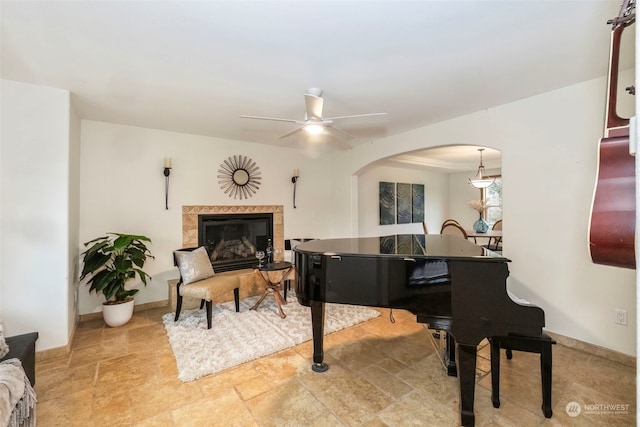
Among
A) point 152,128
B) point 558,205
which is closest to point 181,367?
point 152,128

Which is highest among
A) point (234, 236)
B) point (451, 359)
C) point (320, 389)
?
point (234, 236)

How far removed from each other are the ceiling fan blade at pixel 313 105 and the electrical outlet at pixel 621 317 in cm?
311

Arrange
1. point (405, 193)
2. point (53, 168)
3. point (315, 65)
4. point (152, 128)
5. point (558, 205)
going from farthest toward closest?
point (405, 193) → point (152, 128) → point (558, 205) → point (53, 168) → point (315, 65)

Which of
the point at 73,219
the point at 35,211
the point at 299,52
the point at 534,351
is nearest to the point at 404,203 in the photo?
the point at 534,351

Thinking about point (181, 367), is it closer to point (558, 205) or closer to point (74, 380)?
point (74, 380)

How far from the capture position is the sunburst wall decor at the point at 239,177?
4.41 meters

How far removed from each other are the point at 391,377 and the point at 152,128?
409cm

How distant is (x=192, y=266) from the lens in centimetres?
340

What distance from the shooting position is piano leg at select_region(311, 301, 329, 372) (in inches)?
89.3

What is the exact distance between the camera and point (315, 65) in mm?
2199

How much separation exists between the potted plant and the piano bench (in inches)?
135

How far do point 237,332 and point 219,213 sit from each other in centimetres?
197

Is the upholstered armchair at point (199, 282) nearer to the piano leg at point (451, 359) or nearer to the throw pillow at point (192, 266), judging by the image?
the throw pillow at point (192, 266)

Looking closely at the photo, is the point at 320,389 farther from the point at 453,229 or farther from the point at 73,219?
the point at 453,229
